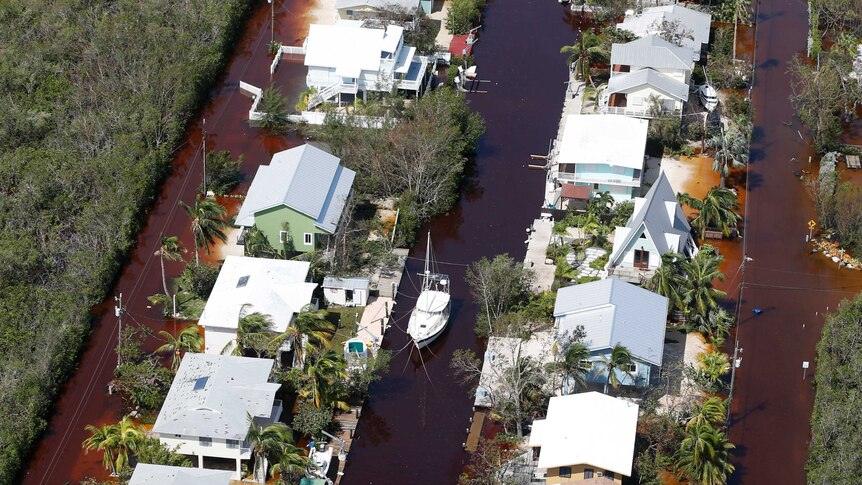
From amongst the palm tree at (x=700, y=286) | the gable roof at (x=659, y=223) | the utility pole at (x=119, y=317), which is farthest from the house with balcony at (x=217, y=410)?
the palm tree at (x=700, y=286)

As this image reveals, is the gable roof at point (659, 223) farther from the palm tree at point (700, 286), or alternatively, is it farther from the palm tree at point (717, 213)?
the palm tree at point (700, 286)

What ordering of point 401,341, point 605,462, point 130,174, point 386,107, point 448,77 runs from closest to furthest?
point 605,462
point 401,341
point 130,174
point 386,107
point 448,77

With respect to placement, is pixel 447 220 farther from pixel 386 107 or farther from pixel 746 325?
pixel 746 325

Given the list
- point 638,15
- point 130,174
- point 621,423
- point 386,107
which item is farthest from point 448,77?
point 621,423

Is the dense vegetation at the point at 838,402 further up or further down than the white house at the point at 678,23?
further down

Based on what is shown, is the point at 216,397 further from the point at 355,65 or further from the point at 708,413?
the point at 355,65

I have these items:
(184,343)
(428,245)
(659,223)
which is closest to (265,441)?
(184,343)
